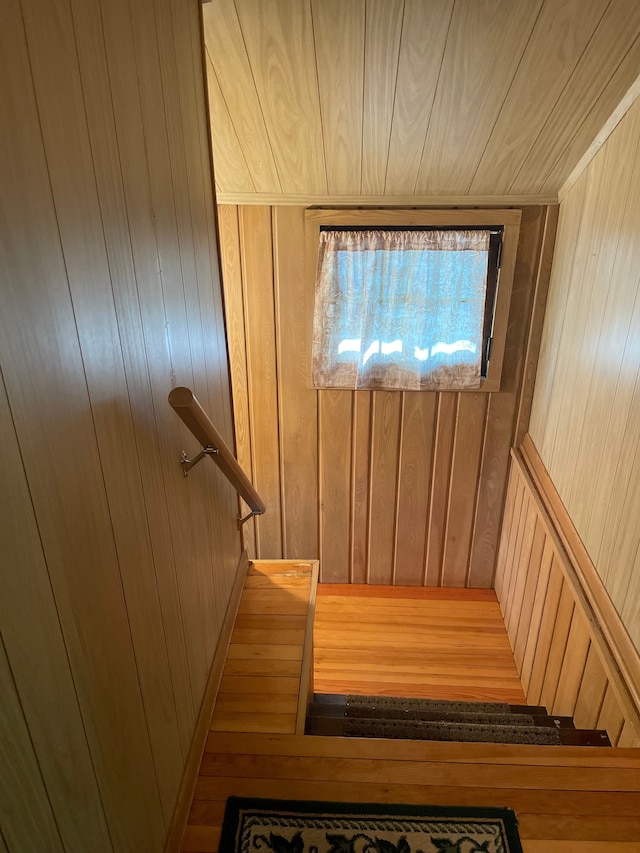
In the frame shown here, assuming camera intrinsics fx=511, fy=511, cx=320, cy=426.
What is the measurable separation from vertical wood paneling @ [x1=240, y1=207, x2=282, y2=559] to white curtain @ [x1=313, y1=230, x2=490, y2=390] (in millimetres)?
266

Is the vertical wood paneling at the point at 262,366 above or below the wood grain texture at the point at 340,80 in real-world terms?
below

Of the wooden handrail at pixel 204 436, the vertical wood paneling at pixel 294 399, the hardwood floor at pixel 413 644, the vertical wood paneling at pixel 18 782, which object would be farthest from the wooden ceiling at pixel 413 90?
the hardwood floor at pixel 413 644

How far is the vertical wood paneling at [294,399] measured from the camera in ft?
8.63

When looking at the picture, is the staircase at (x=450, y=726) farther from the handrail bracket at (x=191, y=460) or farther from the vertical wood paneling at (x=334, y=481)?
the vertical wood paneling at (x=334, y=481)

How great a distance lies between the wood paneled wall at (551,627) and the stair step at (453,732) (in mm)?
105

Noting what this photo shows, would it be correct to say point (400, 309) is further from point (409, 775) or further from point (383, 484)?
point (409, 775)

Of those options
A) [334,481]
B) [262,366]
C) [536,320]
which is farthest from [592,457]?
[262,366]

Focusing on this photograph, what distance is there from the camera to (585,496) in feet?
6.40

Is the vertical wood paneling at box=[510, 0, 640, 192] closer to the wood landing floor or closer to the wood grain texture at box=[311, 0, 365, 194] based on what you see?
the wood grain texture at box=[311, 0, 365, 194]

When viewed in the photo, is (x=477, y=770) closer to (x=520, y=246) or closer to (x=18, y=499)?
(x=18, y=499)

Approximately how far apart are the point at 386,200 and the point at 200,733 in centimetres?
235

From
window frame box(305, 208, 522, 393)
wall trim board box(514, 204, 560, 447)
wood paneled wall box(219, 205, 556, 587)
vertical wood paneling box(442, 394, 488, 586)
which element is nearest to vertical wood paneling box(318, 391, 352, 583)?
wood paneled wall box(219, 205, 556, 587)

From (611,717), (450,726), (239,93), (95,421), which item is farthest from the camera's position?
(239,93)

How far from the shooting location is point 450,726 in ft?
5.64
